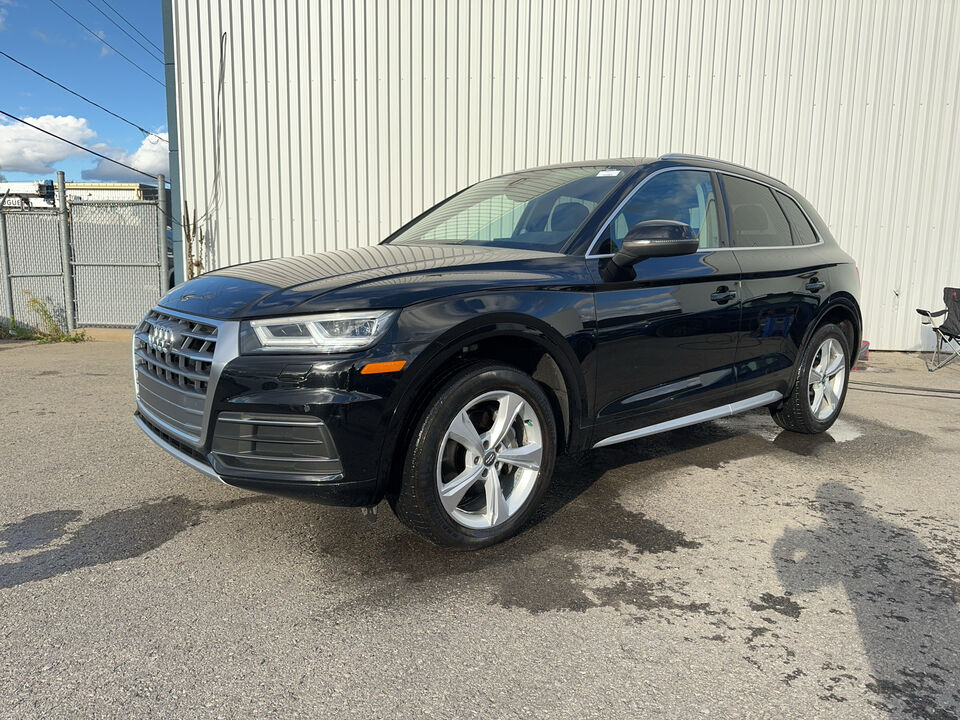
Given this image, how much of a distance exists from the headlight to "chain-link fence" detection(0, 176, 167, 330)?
25.8 feet

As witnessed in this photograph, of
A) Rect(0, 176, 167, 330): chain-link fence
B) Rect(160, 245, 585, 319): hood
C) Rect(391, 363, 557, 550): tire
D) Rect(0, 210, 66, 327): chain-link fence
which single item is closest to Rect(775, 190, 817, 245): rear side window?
Rect(160, 245, 585, 319): hood

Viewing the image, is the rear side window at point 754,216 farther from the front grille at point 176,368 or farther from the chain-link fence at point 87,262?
the chain-link fence at point 87,262

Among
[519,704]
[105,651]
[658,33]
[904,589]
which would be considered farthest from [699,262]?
[658,33]

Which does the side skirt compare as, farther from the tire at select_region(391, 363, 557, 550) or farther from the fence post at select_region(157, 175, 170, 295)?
the fence post at select_region(157, 175, 170, 295)

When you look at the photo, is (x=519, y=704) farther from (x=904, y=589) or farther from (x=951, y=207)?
(x=951, y=207)

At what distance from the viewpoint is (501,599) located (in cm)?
263

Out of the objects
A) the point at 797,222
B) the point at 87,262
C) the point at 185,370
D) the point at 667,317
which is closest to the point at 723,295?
the point at 667,317

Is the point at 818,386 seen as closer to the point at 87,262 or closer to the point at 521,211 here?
the point at 521,211

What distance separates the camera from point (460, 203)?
174 inches

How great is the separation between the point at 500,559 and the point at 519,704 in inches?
→ 36.5

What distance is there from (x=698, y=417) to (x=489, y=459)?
1.52 metres

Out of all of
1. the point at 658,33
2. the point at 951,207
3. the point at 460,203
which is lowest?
the point at 460,203

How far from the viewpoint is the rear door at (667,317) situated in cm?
332

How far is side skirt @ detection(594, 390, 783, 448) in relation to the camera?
351cm
